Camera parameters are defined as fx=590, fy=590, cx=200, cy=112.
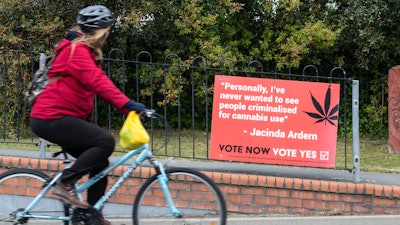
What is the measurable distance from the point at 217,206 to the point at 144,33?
8.29 meters

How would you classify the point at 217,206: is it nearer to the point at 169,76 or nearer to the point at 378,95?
the point at 169,76

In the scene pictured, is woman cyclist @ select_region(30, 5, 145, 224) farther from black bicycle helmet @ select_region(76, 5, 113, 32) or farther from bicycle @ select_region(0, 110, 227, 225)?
bicycle @ select_region(0, 110, 227, 225)

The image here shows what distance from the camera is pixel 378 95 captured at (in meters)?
13.1

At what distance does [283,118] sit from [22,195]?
106 inches

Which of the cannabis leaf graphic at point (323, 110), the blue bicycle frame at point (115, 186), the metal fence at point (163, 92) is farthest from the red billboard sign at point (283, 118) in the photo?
the blue bicycle frame at point (115, 186)

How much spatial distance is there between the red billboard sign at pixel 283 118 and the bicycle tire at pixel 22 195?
2.25 metres

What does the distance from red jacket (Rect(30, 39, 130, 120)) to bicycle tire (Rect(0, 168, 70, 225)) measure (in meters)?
0.50

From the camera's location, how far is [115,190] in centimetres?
412

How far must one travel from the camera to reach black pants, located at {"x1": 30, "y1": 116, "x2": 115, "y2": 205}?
3.88 m

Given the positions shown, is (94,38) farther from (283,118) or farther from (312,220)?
(312,220)

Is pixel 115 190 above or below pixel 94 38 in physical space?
below

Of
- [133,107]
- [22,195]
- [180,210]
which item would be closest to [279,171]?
[180,210]

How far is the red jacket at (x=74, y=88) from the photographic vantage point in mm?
3801

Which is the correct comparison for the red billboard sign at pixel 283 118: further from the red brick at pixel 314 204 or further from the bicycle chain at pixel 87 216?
the bicycle chain at pixel 87 216
